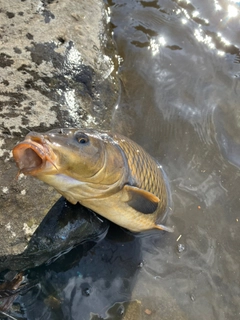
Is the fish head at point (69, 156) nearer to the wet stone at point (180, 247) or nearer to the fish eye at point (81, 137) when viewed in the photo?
the fish eye at point (81, 137)

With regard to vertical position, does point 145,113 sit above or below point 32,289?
above

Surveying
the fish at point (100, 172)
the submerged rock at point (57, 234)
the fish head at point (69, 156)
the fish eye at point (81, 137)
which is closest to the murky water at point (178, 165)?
the submerged rock at point (57, 234)

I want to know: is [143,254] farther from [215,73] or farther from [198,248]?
[215,73]

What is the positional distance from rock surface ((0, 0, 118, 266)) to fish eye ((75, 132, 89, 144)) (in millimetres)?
829

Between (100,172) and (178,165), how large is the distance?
1.59 metres

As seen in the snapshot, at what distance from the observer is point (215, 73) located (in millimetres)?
4922

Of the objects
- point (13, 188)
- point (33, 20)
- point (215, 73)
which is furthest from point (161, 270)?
point (33, 20)

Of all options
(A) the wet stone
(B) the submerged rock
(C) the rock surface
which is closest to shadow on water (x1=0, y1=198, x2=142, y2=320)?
(B) the submerged rock

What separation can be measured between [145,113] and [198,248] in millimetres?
1663

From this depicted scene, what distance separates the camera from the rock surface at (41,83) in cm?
306

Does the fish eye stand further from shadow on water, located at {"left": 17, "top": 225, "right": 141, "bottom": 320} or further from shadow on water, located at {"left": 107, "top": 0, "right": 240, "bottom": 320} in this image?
shadow on water, located at {"left": 107, "top": 0, "right": 240, "bottom": 320}

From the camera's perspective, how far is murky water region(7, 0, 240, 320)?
3.34 m

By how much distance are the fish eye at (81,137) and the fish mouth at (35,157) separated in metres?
0.25

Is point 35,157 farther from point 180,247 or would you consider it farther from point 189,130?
point 189,130
